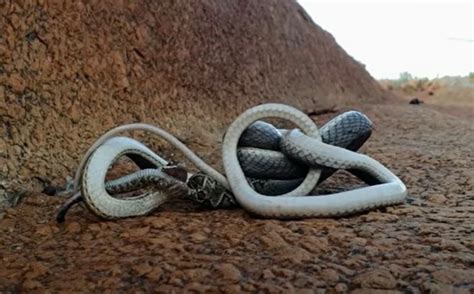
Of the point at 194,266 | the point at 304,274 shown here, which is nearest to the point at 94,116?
the point at 194,266

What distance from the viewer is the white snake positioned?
1.55m

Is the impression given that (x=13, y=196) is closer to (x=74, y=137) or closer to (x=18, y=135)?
(x=18, y=135)

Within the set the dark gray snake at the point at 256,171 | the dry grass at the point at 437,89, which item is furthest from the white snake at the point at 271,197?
the dry grass at the point at 437,89

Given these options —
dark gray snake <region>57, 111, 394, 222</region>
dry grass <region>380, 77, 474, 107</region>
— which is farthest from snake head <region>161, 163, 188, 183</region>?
dry grass <region>380, 77, 474, 107</region>

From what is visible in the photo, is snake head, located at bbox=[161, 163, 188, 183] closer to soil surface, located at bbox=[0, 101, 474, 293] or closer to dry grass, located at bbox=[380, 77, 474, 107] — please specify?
Result: soil surface, located at bbox=[0, 101, 474, 293]

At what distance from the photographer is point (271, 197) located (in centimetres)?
158

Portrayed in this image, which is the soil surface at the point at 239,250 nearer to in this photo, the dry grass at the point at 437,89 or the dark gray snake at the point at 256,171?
the dark gray snake at the point at 256,171

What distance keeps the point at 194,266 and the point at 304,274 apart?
0.77ft

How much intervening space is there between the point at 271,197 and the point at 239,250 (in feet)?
1.02

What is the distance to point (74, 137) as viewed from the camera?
212cm

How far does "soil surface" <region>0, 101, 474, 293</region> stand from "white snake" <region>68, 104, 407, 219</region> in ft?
0.13

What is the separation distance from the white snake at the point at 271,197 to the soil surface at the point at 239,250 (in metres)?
0.04

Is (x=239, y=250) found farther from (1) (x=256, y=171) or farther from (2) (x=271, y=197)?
(1) (x=256, y=171)

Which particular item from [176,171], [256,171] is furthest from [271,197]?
[176,171]
